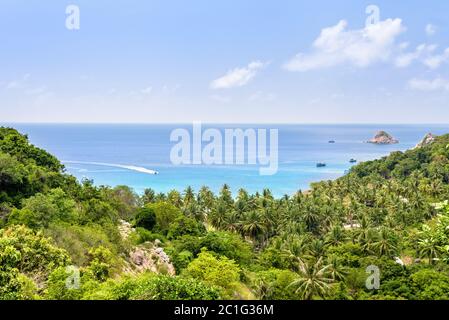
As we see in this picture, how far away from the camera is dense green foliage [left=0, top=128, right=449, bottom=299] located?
1497cm

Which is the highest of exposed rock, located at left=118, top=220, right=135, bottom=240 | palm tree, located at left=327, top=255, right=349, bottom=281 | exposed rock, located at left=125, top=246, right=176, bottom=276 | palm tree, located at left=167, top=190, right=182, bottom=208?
palm tree, located at left=167, top=190, right=182, bottom=208

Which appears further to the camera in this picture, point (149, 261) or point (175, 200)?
point (175, 200)

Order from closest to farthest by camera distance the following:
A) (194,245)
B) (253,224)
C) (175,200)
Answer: (194,245) → (253,224) → (175,200)

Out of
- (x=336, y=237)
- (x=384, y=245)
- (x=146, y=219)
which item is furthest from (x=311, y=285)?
(x=146, y=219)

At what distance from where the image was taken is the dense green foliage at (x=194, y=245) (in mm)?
14969

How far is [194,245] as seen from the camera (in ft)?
108

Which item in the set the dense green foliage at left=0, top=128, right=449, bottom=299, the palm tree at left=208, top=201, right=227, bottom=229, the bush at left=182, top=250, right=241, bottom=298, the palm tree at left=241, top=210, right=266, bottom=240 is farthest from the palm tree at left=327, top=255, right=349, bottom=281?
the palm tree at left=208, top=201, right=227, bottom=229

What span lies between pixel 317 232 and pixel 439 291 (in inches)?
945

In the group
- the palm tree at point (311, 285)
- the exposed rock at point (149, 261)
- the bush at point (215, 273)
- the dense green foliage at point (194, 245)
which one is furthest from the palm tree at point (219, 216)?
the bush at point (215, 273)

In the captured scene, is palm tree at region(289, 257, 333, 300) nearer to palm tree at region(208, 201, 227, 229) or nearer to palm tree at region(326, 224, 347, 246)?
palm tree at region(326, 224, 347, 246)

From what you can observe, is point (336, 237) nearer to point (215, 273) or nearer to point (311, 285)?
point (311, 285)
